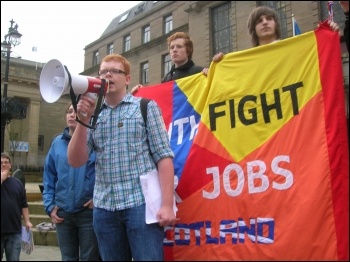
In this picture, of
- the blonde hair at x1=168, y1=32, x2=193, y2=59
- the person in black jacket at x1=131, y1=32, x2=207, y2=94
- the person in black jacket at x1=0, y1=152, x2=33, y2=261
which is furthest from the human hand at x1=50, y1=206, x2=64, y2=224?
the blonde hair at x1=168, y1=32, x2=193, y2=59

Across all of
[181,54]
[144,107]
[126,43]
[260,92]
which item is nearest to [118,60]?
[144,107]

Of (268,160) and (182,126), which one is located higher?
(182,126)

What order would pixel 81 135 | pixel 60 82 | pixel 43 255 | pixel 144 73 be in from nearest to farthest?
1. pixel 60 82
2. pixel 81 135
3. pixel 43 255
4. pixel 144 73

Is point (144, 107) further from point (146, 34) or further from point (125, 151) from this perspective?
point (146, 34)

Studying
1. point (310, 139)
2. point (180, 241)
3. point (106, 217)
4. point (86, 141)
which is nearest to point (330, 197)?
point (310, 139)

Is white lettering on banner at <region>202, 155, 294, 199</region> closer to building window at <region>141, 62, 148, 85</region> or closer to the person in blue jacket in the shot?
the person in blue jacket

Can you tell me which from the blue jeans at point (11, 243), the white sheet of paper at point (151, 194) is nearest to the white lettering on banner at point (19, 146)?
the blue jeans at point (11, 243)

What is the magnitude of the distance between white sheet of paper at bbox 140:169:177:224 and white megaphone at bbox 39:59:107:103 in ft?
1.77

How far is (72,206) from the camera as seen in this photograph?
3121mm

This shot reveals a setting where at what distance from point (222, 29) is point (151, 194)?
23.0 meters

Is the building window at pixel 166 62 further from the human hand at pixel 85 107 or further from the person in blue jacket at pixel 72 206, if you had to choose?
Answer: the human hand at pixel 85 107

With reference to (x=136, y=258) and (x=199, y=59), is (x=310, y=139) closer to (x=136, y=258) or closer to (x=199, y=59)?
(x=136, y=258)

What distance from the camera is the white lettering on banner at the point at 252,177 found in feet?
8.73

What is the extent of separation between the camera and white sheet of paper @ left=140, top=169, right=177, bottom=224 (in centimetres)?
210
